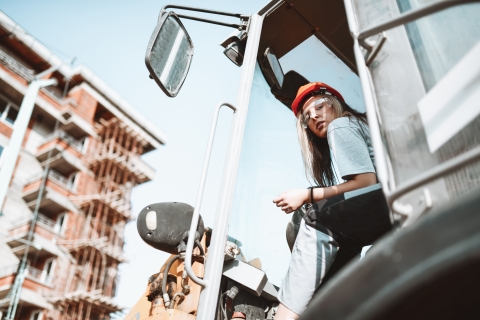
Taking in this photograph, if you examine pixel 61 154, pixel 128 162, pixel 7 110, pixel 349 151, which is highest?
pixel 128 162

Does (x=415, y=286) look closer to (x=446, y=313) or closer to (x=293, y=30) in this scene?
(x=446, y=313)

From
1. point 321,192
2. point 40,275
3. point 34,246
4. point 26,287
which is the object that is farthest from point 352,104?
point 40,275

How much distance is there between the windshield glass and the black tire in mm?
1318

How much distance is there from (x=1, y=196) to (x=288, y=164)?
9.97 m

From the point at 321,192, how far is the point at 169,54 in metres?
1.13

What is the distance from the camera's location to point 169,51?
232 cm

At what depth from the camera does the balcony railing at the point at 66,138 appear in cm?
2225

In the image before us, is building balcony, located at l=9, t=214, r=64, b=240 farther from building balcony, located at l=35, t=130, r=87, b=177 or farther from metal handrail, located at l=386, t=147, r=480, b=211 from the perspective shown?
metal handrail, located at l=386, t=147, r=480, b=211

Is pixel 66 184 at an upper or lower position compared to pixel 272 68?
upper

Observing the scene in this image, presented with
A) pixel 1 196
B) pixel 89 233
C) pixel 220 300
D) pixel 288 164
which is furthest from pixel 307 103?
pixel 89 233

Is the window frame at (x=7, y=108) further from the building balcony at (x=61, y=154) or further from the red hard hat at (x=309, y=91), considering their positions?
the red hard hat at (x=309, y=91)

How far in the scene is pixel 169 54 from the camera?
2.32 m

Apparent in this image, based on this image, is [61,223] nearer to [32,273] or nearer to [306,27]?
[32,273]

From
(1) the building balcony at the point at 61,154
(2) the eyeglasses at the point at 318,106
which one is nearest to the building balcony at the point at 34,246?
(1) the building balcony at the point at 61,154
